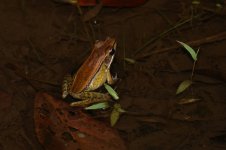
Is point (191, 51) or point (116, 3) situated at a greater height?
point (116, 3)

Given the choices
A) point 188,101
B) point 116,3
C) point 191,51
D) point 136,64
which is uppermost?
point 116,3

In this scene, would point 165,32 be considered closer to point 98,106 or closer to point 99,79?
point 99,79

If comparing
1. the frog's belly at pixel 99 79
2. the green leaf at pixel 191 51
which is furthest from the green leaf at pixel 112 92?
the green leaf at pixel 191 51

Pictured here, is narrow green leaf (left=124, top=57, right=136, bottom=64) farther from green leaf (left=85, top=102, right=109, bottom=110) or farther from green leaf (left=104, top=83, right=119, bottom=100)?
green leaf (left=85, top=102, right=109, bottom=110)

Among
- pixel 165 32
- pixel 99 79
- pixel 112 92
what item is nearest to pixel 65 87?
pixel 99 79

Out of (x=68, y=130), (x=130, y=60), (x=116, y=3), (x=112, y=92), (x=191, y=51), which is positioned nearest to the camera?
(x=68, y=130)

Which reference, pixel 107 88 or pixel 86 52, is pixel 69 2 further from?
pixel 107 88
